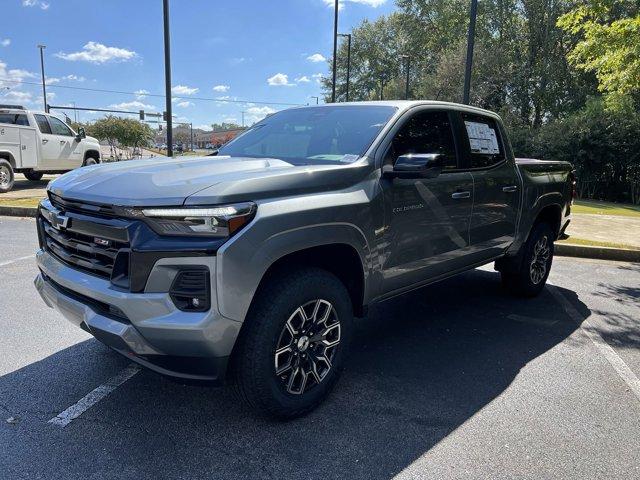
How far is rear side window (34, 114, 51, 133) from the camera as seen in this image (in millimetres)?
14703

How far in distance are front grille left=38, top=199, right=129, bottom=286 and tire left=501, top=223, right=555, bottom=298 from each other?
4.09 meters

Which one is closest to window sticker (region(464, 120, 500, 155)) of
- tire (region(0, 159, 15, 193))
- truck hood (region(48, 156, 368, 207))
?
truck hood (region(48, 156, 368, 207))

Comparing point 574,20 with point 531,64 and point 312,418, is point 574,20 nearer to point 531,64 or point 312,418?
point 312,418

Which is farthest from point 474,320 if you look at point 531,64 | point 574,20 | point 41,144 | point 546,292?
point 531,64

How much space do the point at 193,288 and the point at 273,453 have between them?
3.19ft

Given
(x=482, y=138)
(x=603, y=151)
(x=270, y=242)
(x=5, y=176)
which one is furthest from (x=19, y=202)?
(x=603, y=151)

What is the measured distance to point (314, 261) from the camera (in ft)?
10.2

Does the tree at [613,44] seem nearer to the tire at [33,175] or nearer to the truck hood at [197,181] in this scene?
the truck hood at [197,181]

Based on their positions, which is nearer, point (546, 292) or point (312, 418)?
point (312, 418)

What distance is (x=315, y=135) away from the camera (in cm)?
383

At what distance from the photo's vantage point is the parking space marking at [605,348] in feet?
11.9

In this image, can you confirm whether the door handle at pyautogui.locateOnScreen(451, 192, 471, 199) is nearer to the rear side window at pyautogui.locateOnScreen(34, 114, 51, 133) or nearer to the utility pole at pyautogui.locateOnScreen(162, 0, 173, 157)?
the utility pole at pyautogui.locateOnScreen(162, 0, 173, 157)

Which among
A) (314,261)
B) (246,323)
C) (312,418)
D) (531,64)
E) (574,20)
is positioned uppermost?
(531,64)

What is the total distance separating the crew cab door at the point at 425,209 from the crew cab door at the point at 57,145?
1401 cm
